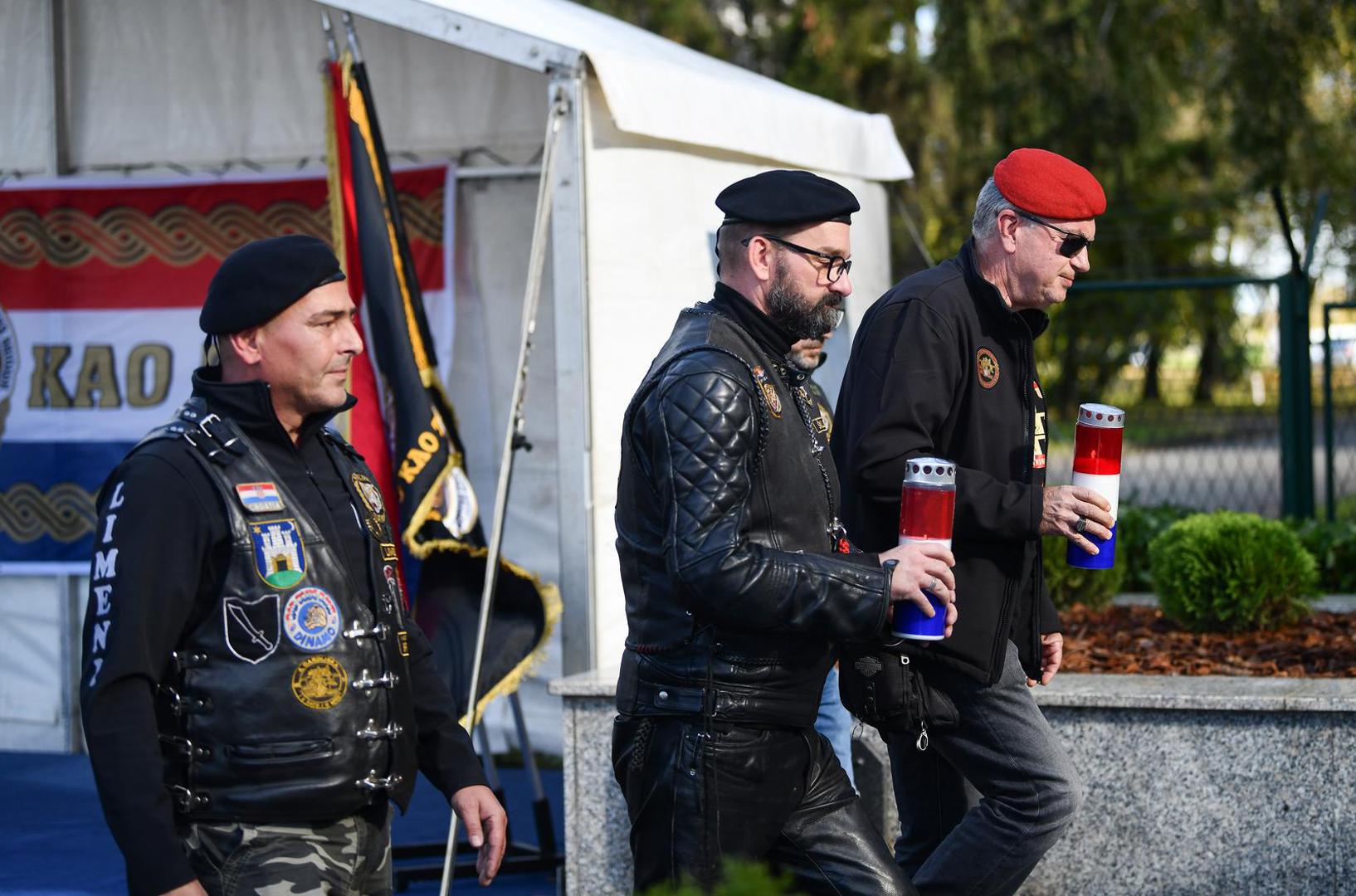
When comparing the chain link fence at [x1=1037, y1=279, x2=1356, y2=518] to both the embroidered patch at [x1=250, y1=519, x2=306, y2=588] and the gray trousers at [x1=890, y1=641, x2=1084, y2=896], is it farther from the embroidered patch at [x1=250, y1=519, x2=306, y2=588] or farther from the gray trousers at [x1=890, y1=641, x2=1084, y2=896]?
the embroidered patch at [x1=250, y1=519, x2=306, y2=588]

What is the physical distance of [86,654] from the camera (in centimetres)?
251

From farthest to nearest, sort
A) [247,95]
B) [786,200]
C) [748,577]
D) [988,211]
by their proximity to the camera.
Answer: [247,95]
[988,211]
[786,200]
[748,577]

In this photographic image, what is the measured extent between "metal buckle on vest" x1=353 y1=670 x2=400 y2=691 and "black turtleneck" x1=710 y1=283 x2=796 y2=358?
935 mm

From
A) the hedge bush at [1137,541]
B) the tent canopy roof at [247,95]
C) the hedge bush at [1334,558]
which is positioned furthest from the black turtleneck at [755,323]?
the hedge bush at [1334,558]

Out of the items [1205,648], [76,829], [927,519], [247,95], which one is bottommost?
[76,829]

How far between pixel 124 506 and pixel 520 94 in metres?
4.61

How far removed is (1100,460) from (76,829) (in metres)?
4.52

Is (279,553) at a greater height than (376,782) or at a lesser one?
greater

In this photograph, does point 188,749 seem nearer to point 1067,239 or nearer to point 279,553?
point 279,553

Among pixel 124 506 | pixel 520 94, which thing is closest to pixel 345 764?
pixel 124 506

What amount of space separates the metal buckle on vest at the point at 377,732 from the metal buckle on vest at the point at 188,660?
292 mm

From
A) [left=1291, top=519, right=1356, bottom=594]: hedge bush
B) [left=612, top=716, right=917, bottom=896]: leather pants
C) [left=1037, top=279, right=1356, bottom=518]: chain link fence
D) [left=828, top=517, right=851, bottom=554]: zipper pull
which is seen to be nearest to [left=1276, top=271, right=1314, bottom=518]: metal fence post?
[left=1037, top=279, right=1356, bottom=518]: chain link fence

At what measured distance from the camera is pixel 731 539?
282 centimetres

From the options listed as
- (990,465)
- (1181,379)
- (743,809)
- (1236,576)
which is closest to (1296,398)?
(1181,379)
